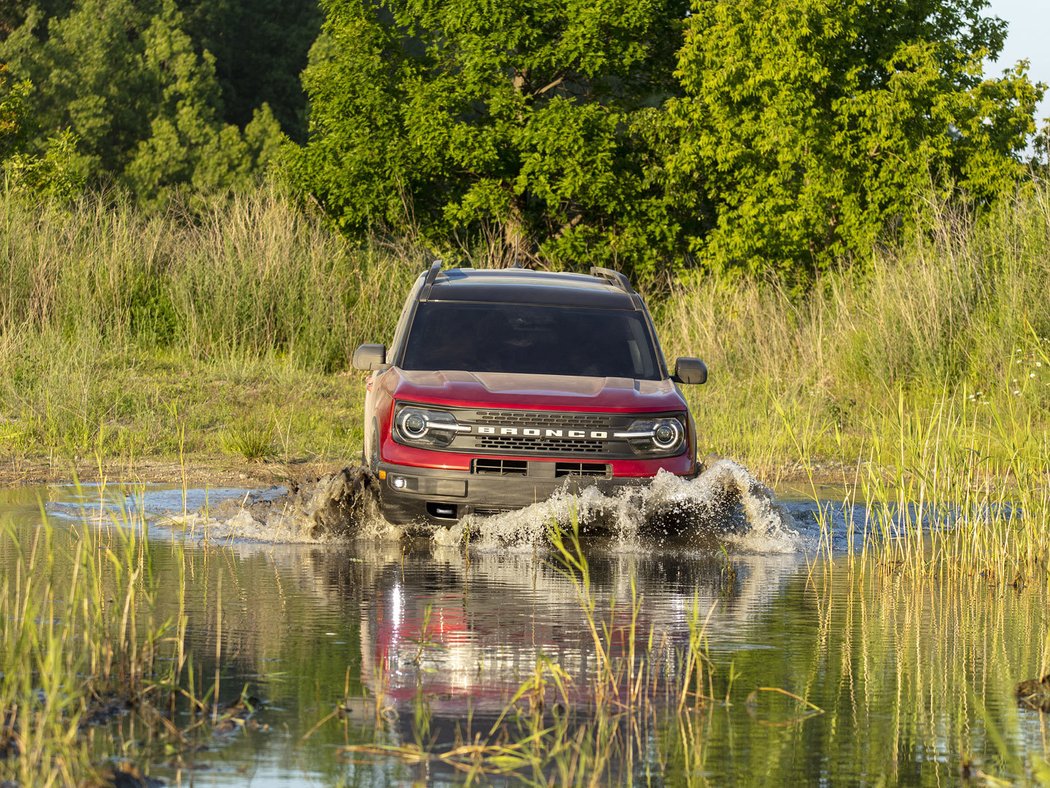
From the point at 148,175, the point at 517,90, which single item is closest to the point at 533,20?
the point at 517,90

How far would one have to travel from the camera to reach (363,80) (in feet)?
139

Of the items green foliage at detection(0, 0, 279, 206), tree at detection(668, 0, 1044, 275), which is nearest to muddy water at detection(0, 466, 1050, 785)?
tree at detection(668, 0, 1044, 275)

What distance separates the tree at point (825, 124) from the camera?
36938 mm

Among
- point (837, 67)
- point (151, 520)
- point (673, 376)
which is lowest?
point (151, 520)

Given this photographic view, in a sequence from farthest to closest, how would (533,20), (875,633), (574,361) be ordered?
(533,20), (574,361), (875,633)

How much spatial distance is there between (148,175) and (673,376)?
52.9 m

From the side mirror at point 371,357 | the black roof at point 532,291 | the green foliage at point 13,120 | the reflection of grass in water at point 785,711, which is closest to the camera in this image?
the reflection of grass in water at point 785,711

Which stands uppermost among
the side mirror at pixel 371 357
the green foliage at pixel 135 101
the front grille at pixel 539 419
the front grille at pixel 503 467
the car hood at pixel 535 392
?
the green foliage at pixel 135 101

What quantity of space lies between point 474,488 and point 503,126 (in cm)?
2980

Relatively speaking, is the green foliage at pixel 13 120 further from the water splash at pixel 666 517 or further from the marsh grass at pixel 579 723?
the marsh grass at pixel 579 723

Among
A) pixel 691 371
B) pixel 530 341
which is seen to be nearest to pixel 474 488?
pixel 530 341

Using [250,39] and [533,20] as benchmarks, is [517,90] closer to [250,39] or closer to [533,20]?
[533,20]

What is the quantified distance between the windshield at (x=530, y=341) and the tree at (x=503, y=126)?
2612cm

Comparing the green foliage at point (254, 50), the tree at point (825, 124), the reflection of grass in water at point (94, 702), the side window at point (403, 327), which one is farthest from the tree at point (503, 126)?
the reflection of grass in water at point (94, 702)
